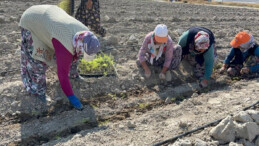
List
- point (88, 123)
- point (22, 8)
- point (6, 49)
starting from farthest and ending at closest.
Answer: point (22, 8)
point (6, 49)
point (88, 123)

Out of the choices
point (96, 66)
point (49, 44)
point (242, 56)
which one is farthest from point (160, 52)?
point (49, 44)

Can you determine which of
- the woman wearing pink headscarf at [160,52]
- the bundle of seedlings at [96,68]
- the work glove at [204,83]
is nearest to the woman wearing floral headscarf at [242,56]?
the work glove at [204,83]

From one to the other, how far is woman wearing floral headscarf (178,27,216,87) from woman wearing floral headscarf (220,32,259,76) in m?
0.42

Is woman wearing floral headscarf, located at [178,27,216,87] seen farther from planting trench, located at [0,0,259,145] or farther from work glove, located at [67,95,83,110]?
work glove, located at [67,95,83,110]

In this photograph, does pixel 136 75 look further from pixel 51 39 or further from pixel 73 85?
pixel 51 39

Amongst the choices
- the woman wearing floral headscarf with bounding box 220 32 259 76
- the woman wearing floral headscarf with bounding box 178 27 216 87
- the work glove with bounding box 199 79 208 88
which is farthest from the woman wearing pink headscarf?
the woman wearing floral headscarf with bounding box 220 32 259 76

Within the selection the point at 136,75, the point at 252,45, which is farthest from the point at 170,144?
the point at 252,45

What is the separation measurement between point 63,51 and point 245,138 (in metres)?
2.14

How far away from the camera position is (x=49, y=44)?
3.00 metres

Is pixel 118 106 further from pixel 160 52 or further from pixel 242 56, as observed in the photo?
pixel 242 56

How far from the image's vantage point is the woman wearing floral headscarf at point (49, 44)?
2.71 metres

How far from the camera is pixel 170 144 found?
2.77 m

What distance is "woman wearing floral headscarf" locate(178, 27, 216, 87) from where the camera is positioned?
12.3 feet

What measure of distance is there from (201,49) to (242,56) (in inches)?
38.7
